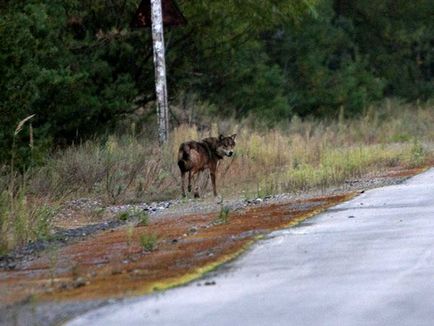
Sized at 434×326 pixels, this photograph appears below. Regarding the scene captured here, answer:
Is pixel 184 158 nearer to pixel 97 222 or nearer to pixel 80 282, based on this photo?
pixel 97 222

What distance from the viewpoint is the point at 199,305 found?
354 inches

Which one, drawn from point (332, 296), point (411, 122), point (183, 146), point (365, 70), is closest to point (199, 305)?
point (332, 296)

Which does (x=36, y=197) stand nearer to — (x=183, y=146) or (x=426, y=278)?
(x=183, y=146)

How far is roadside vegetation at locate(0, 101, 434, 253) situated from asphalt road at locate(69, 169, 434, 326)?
414cm

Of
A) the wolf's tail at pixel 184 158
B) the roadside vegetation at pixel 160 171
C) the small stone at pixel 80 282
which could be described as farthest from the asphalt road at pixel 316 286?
the wolf's tail at pixel 184 158

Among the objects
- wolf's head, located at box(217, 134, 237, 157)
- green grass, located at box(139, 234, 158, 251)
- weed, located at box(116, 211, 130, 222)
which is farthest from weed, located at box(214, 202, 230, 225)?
wolf's head, located at box(217, 134, 237, 157)

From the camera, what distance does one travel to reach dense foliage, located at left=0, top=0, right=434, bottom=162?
74.2 feet

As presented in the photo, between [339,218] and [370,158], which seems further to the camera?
[370,158]

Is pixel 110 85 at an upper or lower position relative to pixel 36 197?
upper

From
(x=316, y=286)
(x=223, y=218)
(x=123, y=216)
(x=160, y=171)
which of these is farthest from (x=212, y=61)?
(x=316, y=286)

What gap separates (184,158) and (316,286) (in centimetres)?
A: 1315

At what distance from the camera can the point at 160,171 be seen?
2400cm

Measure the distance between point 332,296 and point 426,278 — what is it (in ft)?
3.54

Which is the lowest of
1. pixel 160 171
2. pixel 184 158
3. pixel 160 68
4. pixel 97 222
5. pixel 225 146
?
pixel 97 222
